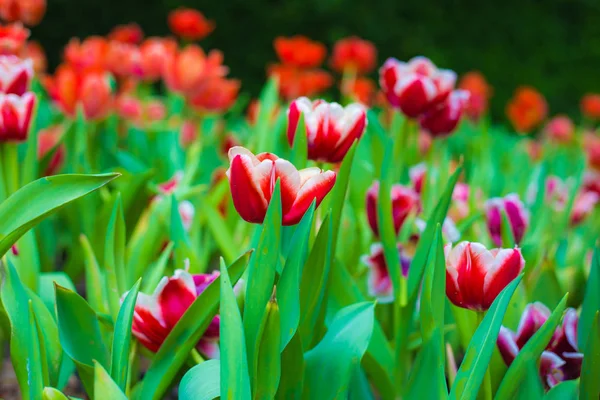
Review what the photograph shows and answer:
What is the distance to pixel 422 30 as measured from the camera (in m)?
4.65

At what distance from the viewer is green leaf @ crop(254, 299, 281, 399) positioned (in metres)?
0.56

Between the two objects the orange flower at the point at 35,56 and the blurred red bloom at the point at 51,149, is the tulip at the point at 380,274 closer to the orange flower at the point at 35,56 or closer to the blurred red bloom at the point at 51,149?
the blurred red bloom at the point at 51,149

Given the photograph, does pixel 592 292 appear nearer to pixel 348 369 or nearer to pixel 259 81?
pixel 348 369

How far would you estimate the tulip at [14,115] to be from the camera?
0.80 meters

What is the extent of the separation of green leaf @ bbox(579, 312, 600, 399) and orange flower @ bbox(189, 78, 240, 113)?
1234 mm

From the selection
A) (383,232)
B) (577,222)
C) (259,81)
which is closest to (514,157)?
(577,222)

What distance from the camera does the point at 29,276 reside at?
82cm

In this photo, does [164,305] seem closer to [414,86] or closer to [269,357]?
[269,357]

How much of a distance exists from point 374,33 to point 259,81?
84 cm

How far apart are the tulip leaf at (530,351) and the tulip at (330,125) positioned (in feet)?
0.89

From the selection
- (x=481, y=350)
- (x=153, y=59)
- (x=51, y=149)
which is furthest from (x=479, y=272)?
(x=153, y=59)

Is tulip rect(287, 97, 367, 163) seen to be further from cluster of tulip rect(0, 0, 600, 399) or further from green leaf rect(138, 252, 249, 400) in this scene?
green leaf rect(138, 252, 249, 400)

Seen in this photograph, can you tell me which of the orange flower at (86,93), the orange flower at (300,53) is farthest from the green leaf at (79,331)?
the orange flower at (300,53)

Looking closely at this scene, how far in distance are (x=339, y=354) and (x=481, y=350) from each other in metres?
0.13
